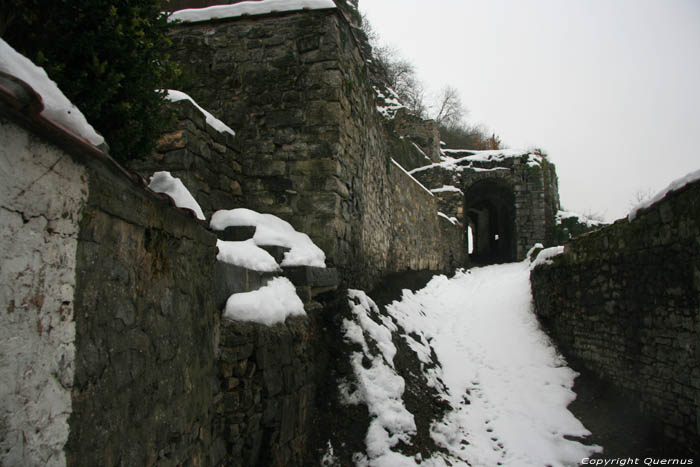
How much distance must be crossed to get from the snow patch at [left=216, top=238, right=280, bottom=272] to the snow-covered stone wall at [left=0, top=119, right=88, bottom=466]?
1.61 metres

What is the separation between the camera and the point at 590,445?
4773 millimetres

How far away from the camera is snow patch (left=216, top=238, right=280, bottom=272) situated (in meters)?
3.38

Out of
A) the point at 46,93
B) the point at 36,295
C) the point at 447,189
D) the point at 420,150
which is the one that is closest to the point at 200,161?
the point at 46,93

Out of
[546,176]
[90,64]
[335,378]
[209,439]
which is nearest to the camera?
[90,64]

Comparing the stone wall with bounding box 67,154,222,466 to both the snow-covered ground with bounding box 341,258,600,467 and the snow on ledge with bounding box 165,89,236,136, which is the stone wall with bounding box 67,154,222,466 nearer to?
the snow-covered ground with bounding box 341,258,600,467

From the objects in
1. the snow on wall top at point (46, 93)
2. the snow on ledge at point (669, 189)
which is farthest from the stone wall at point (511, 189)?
the snow on wall top at point (46, 93)

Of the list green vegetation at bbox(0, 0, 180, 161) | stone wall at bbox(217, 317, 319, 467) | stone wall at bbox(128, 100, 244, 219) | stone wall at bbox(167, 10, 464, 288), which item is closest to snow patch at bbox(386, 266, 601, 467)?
stone wall at bbox(217, 317, 319, 467)

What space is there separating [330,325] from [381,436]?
130cm

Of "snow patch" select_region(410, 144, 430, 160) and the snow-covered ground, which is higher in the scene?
"snow patch" select_region(410, 144, 430, 160)

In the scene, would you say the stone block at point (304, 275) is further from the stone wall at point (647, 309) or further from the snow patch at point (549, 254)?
the snow patch at point (549, 254)

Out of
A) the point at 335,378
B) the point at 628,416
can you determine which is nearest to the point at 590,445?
the point at 628,416

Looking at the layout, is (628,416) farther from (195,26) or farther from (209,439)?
(195,26)

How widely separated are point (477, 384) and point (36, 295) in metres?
5.96

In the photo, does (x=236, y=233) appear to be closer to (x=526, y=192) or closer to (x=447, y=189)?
(x=447, y=189)
